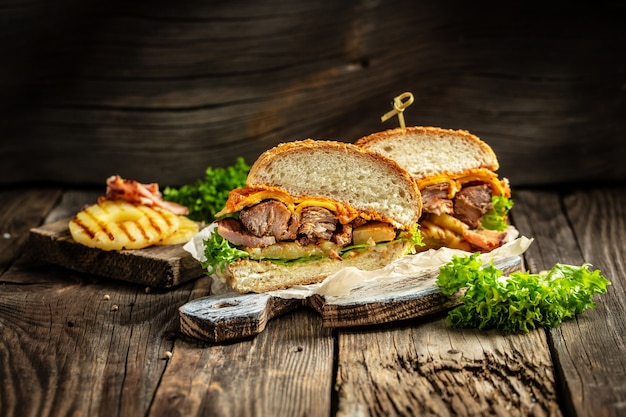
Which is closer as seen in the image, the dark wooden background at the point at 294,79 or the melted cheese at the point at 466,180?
the melted cheese at the point at 466,180

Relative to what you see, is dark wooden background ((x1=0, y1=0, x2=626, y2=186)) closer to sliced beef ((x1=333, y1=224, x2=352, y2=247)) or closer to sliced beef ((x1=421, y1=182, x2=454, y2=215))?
sliced beef ((x1=421, y1=182, x2=454, y2=215))

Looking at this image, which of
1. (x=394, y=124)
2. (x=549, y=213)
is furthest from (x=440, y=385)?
(x=394, y=124)

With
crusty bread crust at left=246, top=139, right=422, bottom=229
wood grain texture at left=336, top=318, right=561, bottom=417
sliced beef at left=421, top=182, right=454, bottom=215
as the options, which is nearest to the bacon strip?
crusty bread crust at left=246, top=139, right=422, bottom=229

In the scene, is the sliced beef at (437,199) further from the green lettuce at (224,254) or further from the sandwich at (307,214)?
the green lettuce at (224,254)

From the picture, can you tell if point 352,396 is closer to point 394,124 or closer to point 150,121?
point 394,124

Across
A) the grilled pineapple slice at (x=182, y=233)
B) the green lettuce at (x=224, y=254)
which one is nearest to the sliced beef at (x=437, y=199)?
the green lettuce at (x=224, y=254)

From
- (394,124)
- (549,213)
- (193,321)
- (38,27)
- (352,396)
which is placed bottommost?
(352,396)
